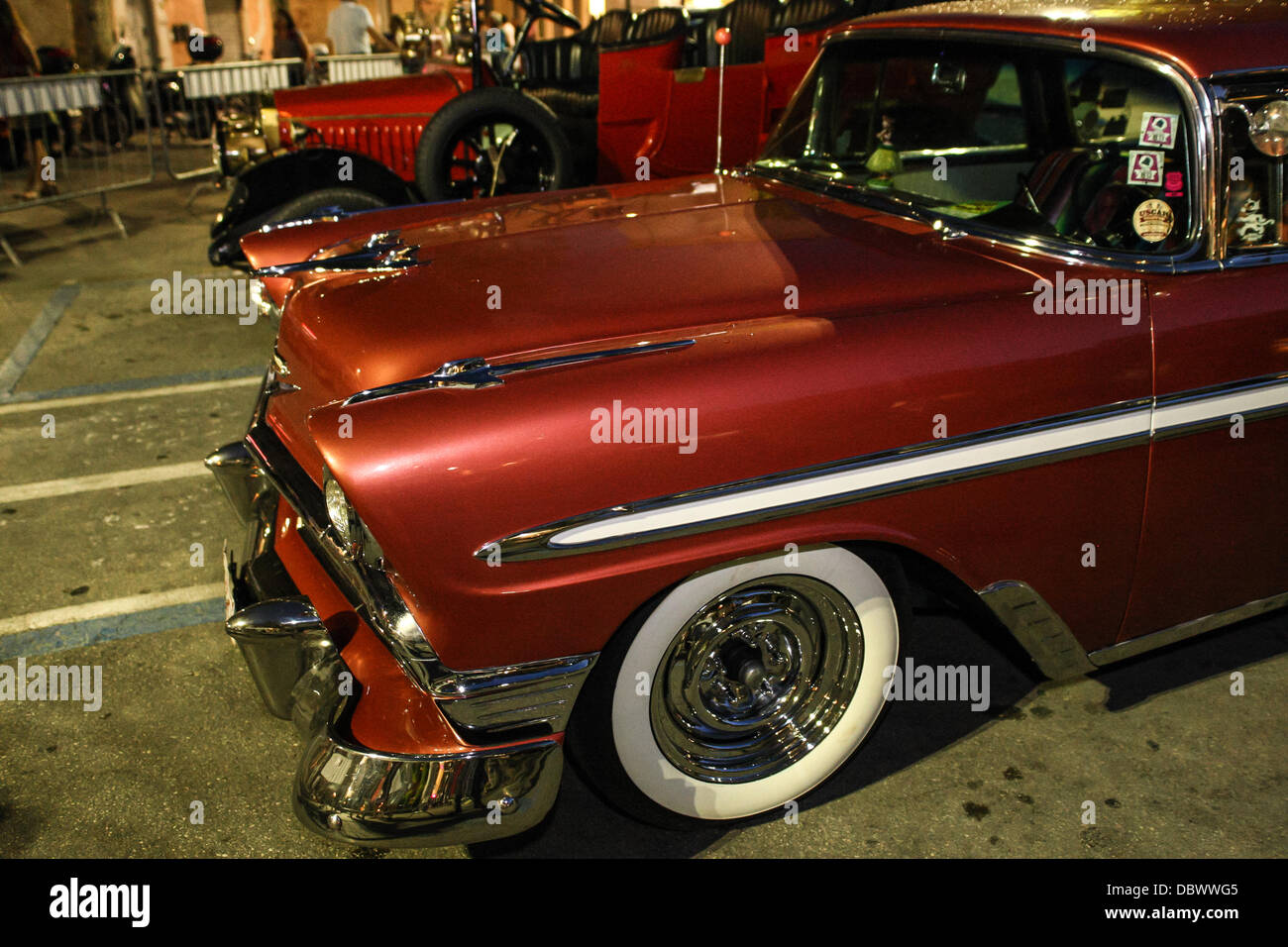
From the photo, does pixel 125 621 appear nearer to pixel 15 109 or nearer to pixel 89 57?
pixel 15 109

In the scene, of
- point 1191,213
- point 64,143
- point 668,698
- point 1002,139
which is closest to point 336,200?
point 1002,139

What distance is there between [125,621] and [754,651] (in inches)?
76.7

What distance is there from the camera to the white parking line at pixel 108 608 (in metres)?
3.06

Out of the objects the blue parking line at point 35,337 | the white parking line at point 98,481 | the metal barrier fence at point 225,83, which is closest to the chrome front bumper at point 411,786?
the white parking line at point 98,481

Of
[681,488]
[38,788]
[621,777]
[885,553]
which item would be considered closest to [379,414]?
[681,488]

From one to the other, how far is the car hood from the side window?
0.50 metres

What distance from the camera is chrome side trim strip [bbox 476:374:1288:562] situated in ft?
6.09

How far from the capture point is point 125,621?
307cm

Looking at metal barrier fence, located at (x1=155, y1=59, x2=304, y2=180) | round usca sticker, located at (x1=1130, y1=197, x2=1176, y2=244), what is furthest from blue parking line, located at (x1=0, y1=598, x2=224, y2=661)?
metal barrier fence, located at (x1=155, y1=59, x2=304, y2=180)

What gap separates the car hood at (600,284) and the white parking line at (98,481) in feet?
4.94

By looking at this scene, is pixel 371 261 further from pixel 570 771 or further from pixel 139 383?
pixel 139 383

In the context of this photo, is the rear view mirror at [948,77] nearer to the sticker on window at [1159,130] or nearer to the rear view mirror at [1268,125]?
the sticker on window at [1159,130]

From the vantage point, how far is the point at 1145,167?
2.35 m

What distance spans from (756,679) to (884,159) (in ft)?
5.46
